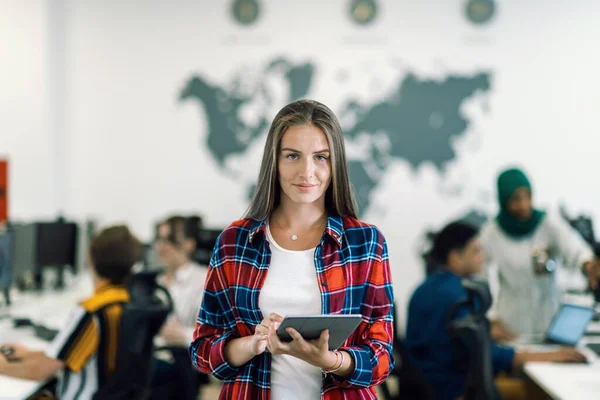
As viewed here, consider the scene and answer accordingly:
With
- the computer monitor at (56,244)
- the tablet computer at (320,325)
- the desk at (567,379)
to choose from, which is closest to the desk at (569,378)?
the desk at (567,379)

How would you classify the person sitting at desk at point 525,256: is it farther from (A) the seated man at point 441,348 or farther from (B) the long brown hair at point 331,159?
(B) the long brown hair at point 331,159

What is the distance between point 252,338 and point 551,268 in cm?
244

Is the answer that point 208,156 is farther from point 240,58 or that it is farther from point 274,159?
point 274,159

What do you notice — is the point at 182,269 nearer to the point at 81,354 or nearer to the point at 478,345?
the point at 81,354

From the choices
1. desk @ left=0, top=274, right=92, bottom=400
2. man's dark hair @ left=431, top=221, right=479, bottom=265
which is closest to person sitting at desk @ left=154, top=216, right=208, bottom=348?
desk @ left=0, top=274, right=92, bottom=400

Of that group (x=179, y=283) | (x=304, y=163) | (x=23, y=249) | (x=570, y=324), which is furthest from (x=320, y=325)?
(x=23, y=249)

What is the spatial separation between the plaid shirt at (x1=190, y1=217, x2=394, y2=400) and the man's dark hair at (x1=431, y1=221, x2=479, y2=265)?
1.67 meters

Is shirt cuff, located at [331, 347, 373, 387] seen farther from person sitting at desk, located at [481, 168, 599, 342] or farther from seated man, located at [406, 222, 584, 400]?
person sitting at desk, located at [481, 168, 599, 342]

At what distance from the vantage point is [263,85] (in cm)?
524

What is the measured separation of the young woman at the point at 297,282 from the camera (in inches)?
51.4

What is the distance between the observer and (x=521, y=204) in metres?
3.41

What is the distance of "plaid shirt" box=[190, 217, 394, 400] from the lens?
4.28 ft

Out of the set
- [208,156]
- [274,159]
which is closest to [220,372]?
[274,159]

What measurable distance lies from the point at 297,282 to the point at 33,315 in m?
2.64
